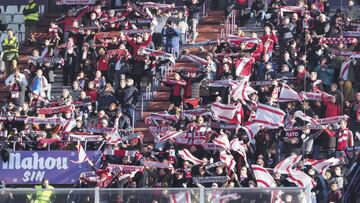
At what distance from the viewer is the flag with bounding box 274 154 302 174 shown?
114ft

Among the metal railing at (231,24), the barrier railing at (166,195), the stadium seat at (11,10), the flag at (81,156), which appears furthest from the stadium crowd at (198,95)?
the barrier railing at (166,195)

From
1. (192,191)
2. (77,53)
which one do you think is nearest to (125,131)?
(77,53)

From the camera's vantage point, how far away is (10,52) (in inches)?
1688

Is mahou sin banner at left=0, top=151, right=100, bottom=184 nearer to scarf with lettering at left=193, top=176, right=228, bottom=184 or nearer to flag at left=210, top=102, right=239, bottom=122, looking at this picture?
flag at left=210, top=102, right=239, bottom=122

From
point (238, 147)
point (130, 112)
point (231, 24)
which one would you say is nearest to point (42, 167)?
point (130, 112)

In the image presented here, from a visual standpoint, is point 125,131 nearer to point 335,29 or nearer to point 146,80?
point 146,80

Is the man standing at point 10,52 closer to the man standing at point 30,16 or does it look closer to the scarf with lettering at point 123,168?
the man standing at point 30,16

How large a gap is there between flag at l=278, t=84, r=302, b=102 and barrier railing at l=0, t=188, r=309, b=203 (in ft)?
32.9

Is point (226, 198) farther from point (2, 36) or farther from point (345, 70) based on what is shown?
point (2, 36)

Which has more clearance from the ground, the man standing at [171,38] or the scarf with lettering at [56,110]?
the man standing at [171,38]

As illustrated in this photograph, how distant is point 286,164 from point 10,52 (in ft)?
35.3

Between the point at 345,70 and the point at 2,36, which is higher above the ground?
the point at 345,70

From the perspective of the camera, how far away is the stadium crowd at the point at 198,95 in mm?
35188

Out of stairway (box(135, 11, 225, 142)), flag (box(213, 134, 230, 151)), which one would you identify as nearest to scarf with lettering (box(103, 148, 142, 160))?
stairway (box(135, 11, 225, 142))
